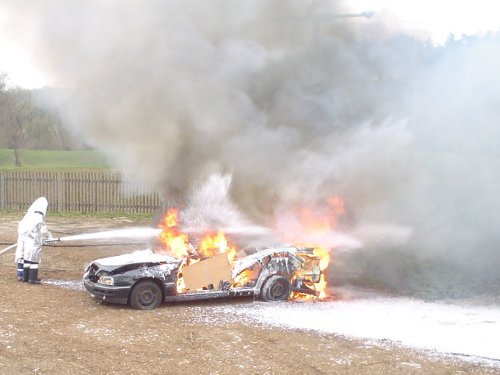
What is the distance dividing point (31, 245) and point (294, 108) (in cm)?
628

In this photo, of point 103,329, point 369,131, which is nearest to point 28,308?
point 103,329

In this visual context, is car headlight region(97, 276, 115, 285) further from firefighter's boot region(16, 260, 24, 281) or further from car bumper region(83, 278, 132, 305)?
firefighter's boot region(16, 260, 24, 281)

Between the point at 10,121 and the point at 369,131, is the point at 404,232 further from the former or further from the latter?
the point at 10,121

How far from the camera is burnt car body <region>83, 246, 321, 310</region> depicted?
9070mm

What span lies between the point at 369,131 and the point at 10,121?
33.5 meters

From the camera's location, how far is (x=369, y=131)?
13.0 meters

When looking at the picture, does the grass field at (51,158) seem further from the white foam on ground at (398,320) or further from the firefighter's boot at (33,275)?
the white foam on ground at (398,320)

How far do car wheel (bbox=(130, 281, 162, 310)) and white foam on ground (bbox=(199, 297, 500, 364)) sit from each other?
1007 millimetres

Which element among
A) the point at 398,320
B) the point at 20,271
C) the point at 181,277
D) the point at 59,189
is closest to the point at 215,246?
the point at 181,277

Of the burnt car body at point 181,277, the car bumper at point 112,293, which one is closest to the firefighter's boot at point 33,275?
the burnt car body at point 181,277

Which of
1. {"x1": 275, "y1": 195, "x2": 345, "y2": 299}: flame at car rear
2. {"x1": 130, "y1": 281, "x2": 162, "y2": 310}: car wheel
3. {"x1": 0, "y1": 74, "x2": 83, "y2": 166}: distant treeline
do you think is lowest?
{"x1": 130, "y1": 281, "x2": 162, "y2": 310}: car wheel

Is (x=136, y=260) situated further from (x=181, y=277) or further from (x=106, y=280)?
(x=181, y=277)

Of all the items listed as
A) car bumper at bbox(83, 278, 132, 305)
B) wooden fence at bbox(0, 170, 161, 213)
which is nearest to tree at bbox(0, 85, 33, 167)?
wooden fence at bbox(0, 170, 161, 213)

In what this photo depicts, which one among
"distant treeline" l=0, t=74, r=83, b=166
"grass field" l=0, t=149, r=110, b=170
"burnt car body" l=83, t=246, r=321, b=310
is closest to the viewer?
"burnt car body" l=83, t=246, r=321, b=310
